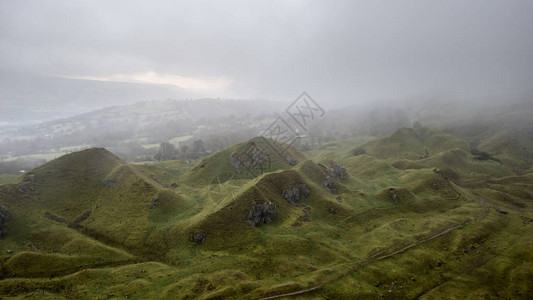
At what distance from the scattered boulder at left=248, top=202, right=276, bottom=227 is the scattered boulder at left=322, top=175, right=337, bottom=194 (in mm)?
28618

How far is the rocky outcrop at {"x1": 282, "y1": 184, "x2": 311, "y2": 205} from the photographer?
246 feet

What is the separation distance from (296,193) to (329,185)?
1819cm

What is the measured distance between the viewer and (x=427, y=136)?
589 ft

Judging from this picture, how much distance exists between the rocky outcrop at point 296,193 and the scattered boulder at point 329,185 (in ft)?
38.0

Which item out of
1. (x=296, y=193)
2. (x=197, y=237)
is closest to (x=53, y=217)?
(x=197, y=237)

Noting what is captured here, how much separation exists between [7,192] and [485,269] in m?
120

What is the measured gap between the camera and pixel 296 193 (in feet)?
251

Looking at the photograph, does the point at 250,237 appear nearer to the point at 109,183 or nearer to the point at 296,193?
the point at 296,193

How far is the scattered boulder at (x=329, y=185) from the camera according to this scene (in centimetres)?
8756

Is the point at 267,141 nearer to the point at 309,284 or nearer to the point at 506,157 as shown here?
the point at 309,284

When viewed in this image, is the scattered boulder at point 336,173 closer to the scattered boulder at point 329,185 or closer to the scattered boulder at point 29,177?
the scattered boulder at point 329,185

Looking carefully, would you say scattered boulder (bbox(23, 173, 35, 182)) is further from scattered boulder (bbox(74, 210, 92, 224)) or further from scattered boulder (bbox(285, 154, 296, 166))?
scattered boulder (bbox(285, 154, 296, 166))

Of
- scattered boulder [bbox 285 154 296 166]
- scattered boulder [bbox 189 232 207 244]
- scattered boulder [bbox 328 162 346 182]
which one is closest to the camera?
scattered boulder [bbox 189 232 207 244]

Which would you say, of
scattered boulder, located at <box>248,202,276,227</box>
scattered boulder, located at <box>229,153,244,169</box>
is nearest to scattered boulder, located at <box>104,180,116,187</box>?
scattered boulder, located at <box>229,153,244,169</box>
